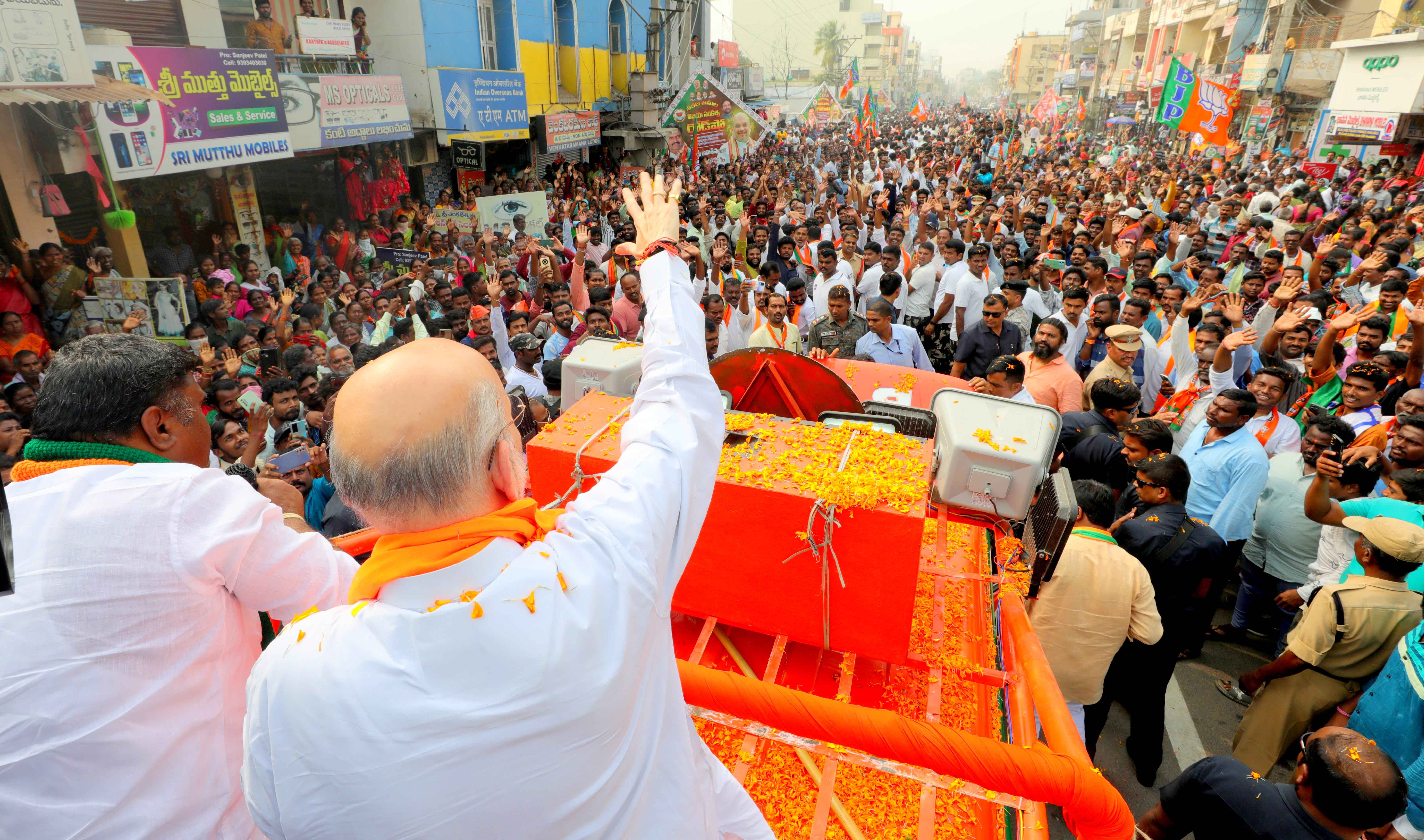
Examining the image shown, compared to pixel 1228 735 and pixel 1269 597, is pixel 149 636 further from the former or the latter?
pixel 1269 597

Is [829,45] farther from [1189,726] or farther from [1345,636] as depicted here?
[1345,636]

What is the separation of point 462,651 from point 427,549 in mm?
179

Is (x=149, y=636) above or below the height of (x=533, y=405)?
above

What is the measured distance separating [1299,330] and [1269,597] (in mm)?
3066

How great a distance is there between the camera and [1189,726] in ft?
15.9

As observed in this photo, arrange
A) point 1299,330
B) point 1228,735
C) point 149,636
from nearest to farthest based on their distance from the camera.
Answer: point 149,636 → point 1228,735 → point 1299,330

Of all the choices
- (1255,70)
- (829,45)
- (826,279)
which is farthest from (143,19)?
(829,45)

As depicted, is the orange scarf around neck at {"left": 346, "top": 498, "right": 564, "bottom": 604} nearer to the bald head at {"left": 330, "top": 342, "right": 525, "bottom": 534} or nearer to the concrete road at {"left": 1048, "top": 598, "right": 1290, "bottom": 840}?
the bald head at {"left": 330, "top": 342, "right": 525, "bottom": 534}

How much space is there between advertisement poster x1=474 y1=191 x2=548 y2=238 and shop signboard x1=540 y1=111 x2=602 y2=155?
788 centimetres

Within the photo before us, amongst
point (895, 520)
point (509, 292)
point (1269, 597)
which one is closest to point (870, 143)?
point (509, 292)

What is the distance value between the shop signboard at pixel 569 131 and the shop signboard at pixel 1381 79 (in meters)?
25.2

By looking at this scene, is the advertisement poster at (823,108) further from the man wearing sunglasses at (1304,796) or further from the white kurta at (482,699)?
the white kurta at (482,699)

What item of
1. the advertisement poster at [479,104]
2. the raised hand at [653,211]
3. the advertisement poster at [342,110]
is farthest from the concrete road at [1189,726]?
the advertisement poster at [479,104]

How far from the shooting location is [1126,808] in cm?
206
